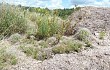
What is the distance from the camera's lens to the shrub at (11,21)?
A: 964cm

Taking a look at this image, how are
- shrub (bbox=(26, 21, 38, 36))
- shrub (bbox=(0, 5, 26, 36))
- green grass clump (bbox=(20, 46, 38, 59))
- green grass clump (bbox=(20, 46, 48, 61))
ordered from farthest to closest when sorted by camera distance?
shrub (bbox=(0, 5, 26, 36)) → shrub (bbox=(26, 21, 38, 36)) → green grass clump (bbox=(20, 46, 38, 59)) → green grass clump (bbox=(20, 46, 48, 61))

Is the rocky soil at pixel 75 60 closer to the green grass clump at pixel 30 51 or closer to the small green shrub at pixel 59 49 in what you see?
the green grass clump at pixel 30 51

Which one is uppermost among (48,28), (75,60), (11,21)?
(11,21)

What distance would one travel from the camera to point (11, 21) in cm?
986

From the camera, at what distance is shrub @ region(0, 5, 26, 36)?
9.64 m

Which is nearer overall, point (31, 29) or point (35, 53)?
point (35, 53)

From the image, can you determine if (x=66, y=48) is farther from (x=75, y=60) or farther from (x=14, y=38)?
(x=14, y=38)

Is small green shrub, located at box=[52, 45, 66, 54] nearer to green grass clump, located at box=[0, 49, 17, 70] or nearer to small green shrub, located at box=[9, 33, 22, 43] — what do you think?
green grass clump, located at box=[0, 49, 17, 70]

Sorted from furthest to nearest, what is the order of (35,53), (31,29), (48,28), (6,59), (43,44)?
1. (31,29)
2. (48,28)
3. (43,44)
4. (35,53)
5. (6,59)

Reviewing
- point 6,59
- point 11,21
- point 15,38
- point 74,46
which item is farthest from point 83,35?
point 11,21

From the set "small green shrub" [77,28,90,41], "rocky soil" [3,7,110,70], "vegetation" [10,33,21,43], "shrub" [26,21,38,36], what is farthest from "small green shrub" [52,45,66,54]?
"shrub" [26,21,38,36]

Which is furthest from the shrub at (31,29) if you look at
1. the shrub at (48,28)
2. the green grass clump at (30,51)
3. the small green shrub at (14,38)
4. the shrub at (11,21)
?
the green grass clump at (30,51)

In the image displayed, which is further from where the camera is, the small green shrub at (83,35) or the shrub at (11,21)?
the shrub at (11,21)

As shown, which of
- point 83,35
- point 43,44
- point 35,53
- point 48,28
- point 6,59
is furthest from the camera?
point 48,28
